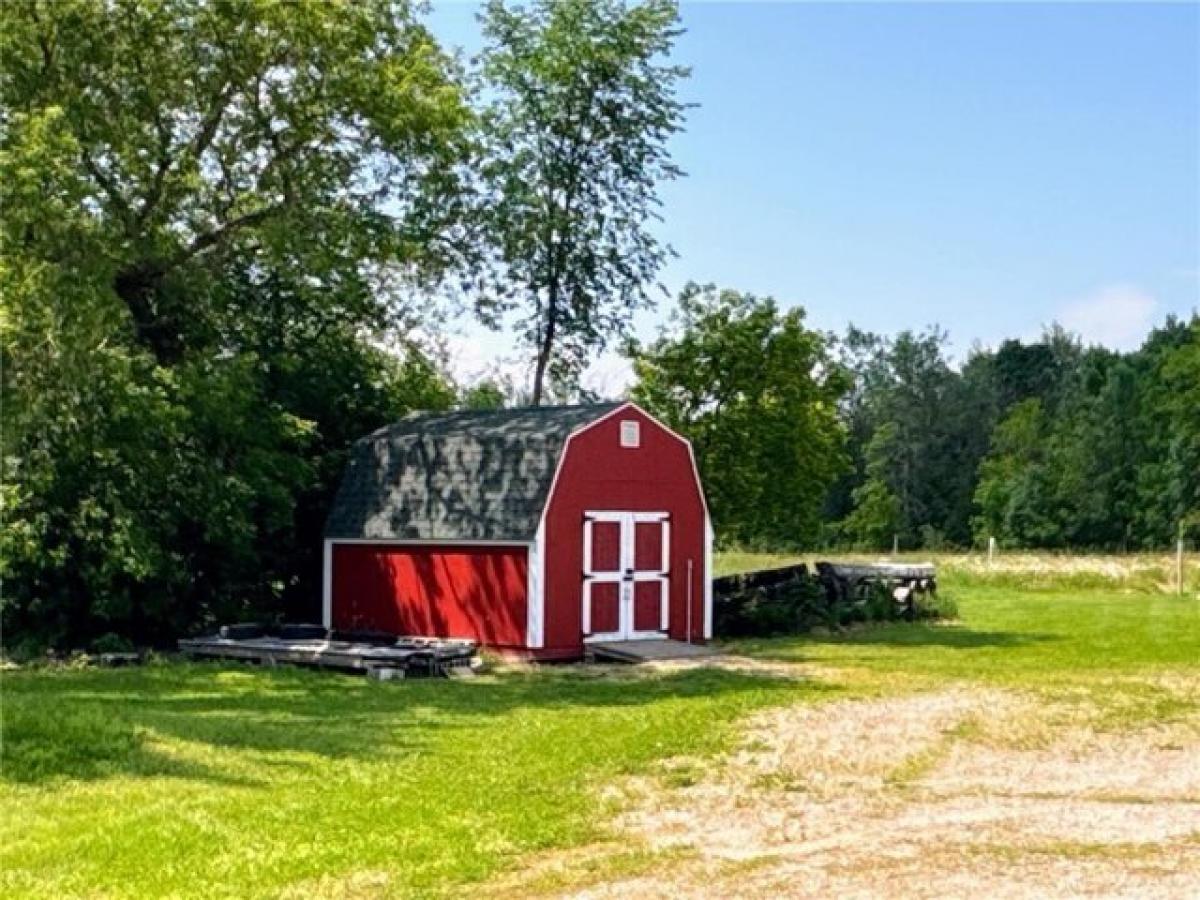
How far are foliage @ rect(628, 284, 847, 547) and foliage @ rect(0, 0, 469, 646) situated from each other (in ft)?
23.6

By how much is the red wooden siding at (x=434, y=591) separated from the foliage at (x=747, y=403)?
882 centimetres

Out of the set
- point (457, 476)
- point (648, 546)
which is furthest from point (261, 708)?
point (648, 546)

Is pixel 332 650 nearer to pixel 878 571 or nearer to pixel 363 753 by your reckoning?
pixel 363 753

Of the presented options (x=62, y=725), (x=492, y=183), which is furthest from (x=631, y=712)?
(x=492, y=183)

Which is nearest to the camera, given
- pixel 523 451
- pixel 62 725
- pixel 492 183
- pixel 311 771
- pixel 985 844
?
pixel 985 844

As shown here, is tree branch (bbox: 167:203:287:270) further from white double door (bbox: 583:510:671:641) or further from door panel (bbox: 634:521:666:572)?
door panel (bbox: 634:521:666:572)

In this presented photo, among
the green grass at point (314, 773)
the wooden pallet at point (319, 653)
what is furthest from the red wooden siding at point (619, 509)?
the green grass at point (314, 773)

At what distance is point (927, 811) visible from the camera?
8.89 metres

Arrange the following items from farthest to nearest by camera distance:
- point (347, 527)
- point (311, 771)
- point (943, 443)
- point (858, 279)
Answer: point (943, 443) → point (858, 279) → point (347, 527) → point (311, 771)

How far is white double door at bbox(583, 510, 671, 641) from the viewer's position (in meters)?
19.8

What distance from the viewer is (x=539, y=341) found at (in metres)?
29.6

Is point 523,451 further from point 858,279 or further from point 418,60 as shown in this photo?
point 858,279

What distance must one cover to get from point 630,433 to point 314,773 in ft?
36.3

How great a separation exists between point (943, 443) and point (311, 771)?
69.3m
